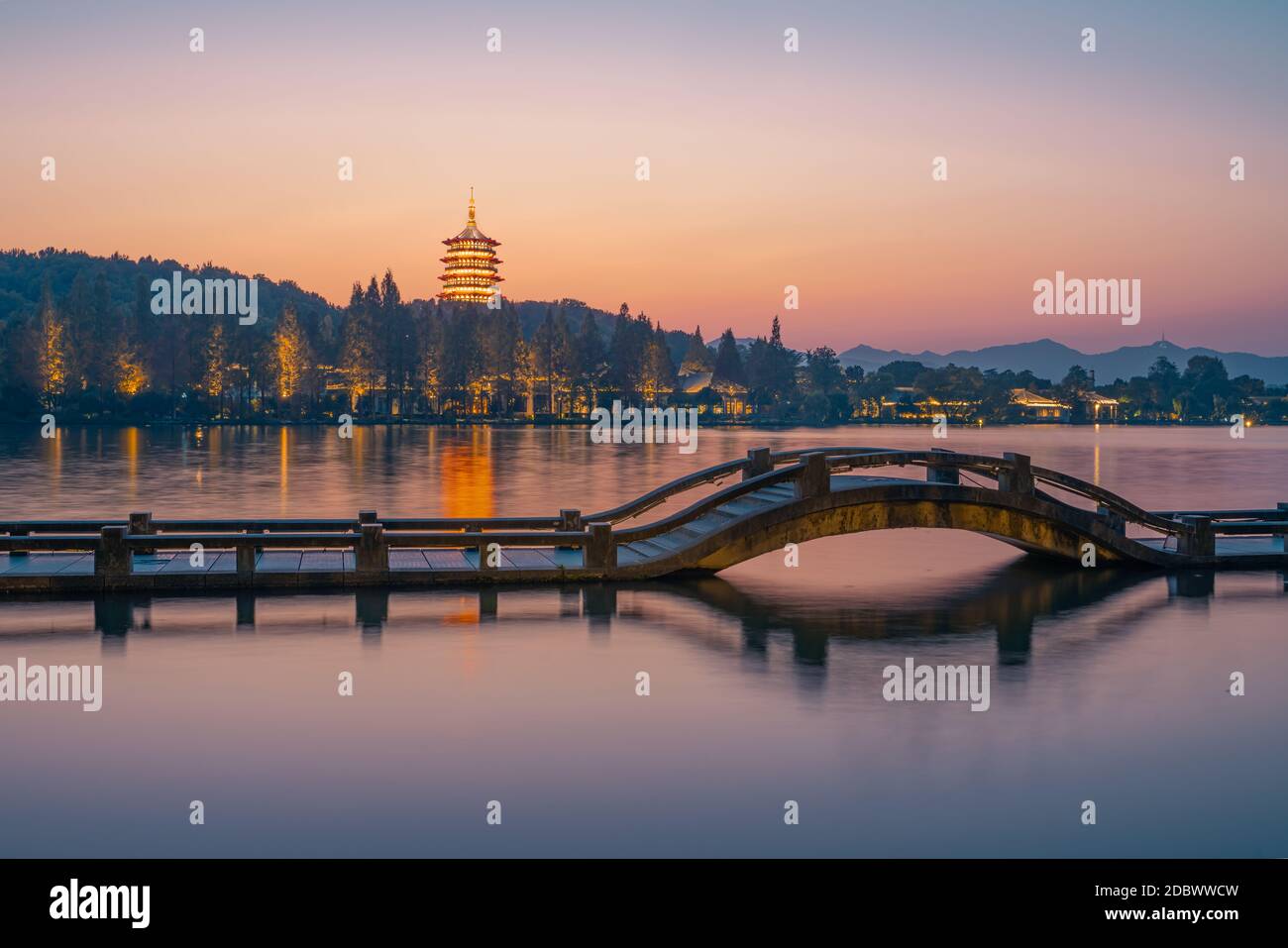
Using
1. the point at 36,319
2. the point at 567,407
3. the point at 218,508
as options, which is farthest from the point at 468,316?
the point at 218,508

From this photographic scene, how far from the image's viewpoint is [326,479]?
173 feet

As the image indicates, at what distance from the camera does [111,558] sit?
62.8 feet

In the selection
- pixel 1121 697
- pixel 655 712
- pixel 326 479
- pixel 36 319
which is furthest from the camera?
pixel 36 319

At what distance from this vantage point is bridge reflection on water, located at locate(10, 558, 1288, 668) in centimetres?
1683

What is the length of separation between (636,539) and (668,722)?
10352 millimetres

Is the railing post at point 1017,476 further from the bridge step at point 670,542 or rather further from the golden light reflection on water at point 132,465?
the golden light reflection on water at point 132,465

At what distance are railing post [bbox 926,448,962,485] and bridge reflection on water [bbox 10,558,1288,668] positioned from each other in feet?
6.65

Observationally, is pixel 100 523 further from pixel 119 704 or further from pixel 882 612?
pixel 882 612

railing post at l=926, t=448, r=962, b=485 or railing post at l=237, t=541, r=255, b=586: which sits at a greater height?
railing post at l=926, t=448, r=962, b=485

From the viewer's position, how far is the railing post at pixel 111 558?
19109mm

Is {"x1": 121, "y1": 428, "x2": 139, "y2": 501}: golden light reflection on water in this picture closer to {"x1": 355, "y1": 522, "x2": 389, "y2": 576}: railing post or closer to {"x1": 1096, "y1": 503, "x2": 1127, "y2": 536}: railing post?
{"x1": 355, "y1": 522, "x2": 389, "y2": 576}: railing post

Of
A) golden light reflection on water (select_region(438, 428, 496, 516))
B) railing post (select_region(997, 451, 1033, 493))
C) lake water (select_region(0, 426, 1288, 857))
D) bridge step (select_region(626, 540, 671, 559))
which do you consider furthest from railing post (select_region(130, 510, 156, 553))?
railing post (select_region(997, 451, 1033, 493))
